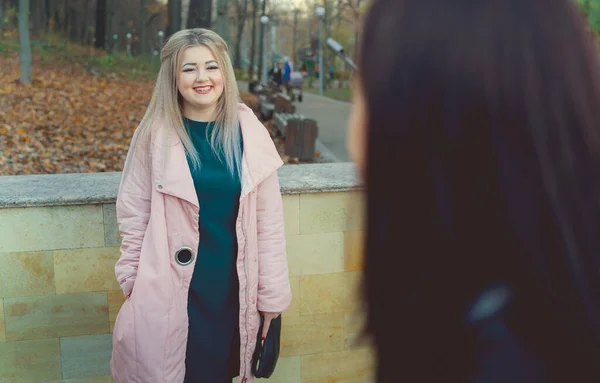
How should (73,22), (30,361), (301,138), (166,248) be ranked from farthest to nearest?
1. (73,22)
2. (301,138)
3. (30,361)
4. (166,248)

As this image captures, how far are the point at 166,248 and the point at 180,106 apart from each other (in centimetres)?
64

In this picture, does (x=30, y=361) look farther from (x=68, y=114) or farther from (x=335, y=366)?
(x=68, y=114)

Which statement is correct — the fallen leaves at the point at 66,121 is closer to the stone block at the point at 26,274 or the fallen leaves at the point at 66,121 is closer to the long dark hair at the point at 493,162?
the stone block at the point at 26,274

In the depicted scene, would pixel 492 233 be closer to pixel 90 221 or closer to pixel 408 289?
pixel 408 289

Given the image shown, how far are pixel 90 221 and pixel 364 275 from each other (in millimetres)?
2382

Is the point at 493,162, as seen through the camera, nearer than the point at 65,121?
Yes

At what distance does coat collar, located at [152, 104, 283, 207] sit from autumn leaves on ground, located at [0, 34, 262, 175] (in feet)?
18.8

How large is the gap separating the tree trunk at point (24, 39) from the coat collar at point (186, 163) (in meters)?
12.1

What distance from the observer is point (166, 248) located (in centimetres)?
260

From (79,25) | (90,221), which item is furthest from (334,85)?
(90,221)

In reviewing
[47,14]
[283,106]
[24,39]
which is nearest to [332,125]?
[283,106]

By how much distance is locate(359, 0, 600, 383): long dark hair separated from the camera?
35.9 inches

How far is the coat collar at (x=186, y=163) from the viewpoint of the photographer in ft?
8.47

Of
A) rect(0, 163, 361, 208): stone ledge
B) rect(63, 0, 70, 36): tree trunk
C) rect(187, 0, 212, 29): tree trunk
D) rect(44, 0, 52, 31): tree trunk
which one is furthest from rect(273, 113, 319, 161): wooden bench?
rect(63, 0, 70, 36): tree trunk
